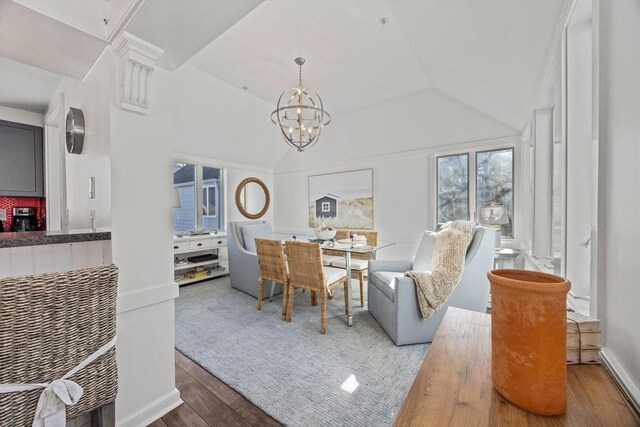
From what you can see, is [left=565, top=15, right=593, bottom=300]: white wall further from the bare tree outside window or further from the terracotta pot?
the bare tree outside window

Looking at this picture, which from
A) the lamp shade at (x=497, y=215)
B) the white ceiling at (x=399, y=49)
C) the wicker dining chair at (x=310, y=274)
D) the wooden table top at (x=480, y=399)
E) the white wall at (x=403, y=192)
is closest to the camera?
the wooden table top at (x=480, y=399)

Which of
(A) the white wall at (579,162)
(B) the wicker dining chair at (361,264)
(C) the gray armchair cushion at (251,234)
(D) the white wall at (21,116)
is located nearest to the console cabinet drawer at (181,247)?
(C) the gray armchair cushion at (251,234)

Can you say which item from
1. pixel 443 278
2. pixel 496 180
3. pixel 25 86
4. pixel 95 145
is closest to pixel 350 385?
pixel 443 278

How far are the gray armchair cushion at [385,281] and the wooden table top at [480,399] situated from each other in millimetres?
1687

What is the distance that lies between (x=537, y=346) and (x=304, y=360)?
1933mm

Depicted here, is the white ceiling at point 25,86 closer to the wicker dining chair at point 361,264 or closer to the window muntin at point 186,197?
the window muntin at point 186,197

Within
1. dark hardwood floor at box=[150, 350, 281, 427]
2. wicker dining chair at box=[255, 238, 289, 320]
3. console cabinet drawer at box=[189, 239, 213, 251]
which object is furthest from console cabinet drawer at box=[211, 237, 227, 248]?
dark hardwood floor at box=[150, 350, 281, 427]

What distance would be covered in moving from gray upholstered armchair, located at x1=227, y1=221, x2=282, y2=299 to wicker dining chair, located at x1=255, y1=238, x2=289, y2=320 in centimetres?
42

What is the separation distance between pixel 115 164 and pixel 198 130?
3.28 meters

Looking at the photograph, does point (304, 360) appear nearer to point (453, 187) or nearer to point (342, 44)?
point (342, 44)

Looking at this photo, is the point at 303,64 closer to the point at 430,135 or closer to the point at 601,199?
the point at 430,135

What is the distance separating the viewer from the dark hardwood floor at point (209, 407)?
1.54 metres

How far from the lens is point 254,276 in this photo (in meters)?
3.64

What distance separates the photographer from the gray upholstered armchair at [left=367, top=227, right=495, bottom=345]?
231 centimetres
